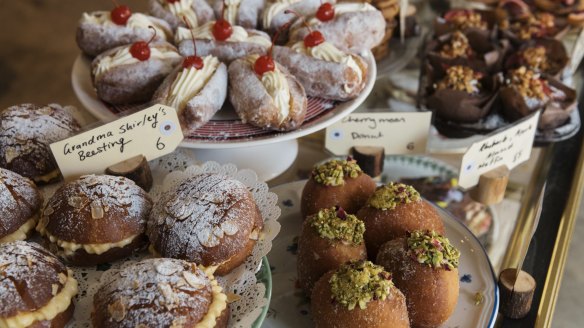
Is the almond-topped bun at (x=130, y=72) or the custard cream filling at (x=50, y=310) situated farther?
the almond-topped bun at (x=130, y=72)

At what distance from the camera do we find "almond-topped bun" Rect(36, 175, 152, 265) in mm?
980

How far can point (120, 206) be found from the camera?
1005 millimetres

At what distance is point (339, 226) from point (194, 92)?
49 centimetres

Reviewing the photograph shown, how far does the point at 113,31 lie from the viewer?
1513 mm

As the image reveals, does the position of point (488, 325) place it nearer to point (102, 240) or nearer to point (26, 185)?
point (102, 240)

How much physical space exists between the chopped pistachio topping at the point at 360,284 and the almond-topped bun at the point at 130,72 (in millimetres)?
718

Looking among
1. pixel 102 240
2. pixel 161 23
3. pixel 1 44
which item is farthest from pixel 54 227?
pixel 1 44

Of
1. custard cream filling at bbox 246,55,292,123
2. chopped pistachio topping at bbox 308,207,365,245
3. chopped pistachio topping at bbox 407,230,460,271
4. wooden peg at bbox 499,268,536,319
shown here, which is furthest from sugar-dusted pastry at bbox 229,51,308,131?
wooden peg at bbox 499,268,536,319

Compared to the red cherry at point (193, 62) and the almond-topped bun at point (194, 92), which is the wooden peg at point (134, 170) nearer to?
the almond-topped bun at point (194, 92)

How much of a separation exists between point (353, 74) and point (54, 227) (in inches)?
29.0

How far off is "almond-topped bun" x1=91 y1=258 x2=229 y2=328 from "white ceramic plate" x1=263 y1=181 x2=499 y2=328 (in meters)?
0.20

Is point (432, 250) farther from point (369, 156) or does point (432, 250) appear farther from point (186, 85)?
point (186, 85)

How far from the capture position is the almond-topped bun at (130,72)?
53.7 inches

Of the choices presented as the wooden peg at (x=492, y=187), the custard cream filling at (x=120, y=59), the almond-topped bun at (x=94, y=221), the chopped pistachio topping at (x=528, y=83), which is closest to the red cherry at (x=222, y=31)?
the custard cream filling at (x=120, y=59)
